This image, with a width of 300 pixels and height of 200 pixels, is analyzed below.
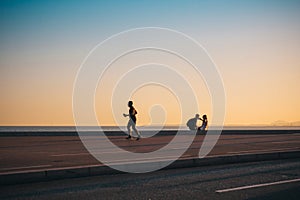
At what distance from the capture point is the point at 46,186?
6980mm

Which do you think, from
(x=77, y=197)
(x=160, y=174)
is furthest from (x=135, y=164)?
(x=77, y=197)

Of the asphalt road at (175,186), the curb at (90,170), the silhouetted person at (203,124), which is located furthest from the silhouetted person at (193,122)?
the asphalt road at (175,186)

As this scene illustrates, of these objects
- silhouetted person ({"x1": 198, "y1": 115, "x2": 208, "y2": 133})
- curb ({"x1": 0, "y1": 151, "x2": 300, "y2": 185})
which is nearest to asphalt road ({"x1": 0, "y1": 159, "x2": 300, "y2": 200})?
curb ({"x1": 0, "y1": 151, "x2": 300, "y2": 185})

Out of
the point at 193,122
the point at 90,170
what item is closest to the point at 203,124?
the point at 193,122

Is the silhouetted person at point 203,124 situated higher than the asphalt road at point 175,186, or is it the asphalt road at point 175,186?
the silhouetted person at point 203,124

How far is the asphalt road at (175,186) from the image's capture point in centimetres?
614

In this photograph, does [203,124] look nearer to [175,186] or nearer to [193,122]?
[193,122]

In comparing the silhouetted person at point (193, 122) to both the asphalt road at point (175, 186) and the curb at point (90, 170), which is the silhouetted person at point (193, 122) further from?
the asphalt road at point (175, 186)

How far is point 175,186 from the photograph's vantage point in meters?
7.00

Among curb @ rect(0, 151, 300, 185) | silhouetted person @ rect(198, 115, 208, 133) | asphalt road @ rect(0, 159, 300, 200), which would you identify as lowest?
asphalt road @ rect(0, 159, 300, 200)

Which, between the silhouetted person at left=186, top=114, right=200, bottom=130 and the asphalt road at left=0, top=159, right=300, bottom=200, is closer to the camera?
the asphalt road at left=0, top=159, right=300, bottom=200

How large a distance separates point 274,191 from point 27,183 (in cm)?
481

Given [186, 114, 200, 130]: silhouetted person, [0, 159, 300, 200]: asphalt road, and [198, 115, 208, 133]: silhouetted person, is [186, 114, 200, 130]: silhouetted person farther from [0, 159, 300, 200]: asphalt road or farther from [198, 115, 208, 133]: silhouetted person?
[0, 159, 300, 200]: asphalt road

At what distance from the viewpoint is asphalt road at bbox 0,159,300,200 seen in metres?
6.14
